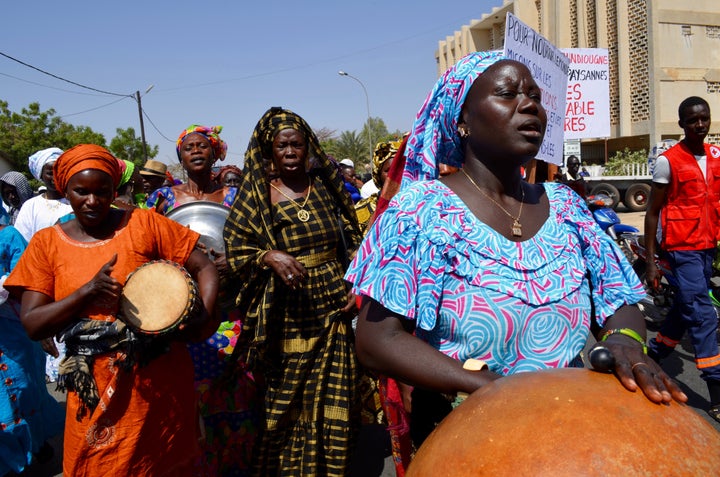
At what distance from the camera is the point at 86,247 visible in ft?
8.80

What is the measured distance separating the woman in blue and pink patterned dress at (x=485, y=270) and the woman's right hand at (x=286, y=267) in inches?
61.2

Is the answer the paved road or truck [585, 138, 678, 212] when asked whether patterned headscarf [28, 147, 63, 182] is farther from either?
truck [585, 138, 678, 212]

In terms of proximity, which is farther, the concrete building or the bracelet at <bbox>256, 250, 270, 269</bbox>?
the concrete building

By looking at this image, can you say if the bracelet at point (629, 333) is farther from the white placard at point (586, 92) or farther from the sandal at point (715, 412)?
the white placard at point (586, 92)

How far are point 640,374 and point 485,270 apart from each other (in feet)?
1.68

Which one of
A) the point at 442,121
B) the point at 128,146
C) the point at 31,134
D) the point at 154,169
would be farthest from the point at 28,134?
the point at 442,121

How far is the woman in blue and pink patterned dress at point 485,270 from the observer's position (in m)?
1.53

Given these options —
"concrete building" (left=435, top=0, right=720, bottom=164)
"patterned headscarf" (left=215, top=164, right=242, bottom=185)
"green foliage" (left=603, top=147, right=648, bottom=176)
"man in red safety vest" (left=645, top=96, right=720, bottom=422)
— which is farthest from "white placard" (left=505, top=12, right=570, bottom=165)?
"concrete building" (left=435, top=0, right=720, bottom=164)

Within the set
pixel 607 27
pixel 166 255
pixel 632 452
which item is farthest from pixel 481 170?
pixel 607 27

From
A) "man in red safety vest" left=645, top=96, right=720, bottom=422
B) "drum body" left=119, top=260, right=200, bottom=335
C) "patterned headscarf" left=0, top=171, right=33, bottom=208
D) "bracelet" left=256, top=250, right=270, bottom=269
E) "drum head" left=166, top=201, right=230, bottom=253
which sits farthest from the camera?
"patterned headscarf" left=0, top=171, right=33, bottom=208

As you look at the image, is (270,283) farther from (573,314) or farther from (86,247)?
(573,314)

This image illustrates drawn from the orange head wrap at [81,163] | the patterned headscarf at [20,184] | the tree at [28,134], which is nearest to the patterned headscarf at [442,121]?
the orange head wrap at [81,163]

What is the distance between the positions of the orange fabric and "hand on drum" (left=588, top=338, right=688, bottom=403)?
84.8 inches

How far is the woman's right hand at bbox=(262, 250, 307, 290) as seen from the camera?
128 inches
